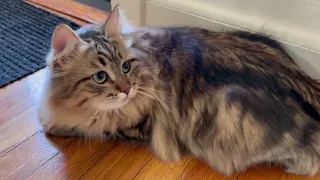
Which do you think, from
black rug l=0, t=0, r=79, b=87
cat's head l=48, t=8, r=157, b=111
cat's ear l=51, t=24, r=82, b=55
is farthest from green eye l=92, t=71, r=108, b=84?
black rug l=0, t=0, r=79, b=87

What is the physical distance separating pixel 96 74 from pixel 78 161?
14.4 inches

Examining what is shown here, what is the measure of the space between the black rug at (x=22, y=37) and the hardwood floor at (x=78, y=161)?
30 centimetres

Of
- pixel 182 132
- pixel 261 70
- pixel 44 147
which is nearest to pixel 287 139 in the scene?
pixel 261 70

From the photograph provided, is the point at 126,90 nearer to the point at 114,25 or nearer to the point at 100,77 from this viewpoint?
the point at 100,77

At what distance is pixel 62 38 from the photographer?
44.5 inches

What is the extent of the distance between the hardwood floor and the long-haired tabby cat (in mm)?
44

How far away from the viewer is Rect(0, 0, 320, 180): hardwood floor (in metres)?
1.30

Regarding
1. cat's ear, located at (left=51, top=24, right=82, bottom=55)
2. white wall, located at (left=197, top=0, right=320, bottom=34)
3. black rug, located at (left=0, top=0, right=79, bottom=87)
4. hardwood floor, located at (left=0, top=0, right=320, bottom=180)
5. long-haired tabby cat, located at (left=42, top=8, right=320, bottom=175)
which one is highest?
white wall, located at (left=197, top=0, right=320, bottom=34)

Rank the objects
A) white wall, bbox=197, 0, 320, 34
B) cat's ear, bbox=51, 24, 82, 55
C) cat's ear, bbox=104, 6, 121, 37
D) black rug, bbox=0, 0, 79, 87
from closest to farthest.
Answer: cat's ear, bbox=51, 24, 82, 55
cat's ear, bbox=104, 6, 121, 37
white wall, bbox=197, 0, 320, 34
black rug, bbox=0, 0, 79, 87

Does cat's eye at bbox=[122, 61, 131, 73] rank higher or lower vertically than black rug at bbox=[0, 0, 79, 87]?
higher

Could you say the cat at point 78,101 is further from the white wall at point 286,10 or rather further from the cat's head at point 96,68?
the white wall at point 286,10

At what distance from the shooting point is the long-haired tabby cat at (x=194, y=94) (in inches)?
46.6

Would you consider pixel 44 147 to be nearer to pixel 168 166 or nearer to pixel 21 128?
pixel 21 128

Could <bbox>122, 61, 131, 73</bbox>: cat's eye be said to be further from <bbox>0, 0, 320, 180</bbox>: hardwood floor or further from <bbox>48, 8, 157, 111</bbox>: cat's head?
<bbox>0, 0, 320, 180</bbox>: hardwood floor
